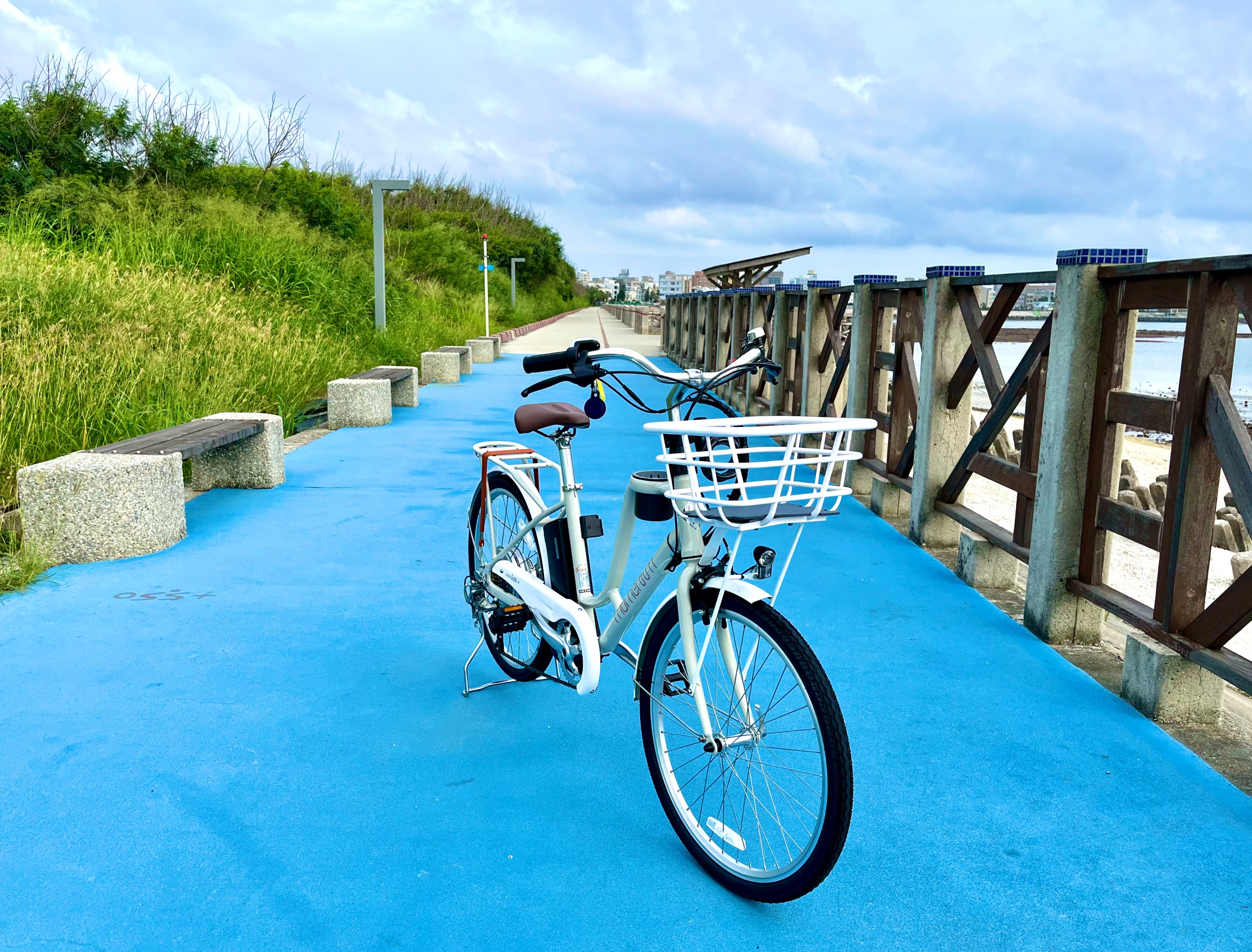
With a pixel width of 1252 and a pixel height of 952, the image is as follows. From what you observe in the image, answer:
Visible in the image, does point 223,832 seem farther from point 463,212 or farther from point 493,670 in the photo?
point 463,212

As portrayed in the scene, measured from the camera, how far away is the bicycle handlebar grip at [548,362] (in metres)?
2.71

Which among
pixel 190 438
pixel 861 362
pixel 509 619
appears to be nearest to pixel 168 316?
pixel 190 438

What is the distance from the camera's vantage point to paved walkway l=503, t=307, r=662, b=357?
84.1ft

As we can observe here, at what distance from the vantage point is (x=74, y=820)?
2746mm

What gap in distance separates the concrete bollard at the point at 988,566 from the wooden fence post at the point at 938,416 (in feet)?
2.48

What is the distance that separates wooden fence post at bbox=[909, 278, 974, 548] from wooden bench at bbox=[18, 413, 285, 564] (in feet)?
13.6

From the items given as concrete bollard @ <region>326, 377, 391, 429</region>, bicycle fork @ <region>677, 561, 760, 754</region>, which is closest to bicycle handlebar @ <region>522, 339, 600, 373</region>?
bicycle fork @ <region>677, 561, 760, 754</region>

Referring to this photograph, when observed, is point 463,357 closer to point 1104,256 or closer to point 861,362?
point 861,362

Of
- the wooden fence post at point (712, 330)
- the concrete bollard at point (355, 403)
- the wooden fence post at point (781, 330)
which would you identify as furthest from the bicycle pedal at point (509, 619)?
the wooden fence post at point (712, 330)

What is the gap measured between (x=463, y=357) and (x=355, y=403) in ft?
25.1

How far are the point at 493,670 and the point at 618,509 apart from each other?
125 inches

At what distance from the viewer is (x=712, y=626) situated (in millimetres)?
2404

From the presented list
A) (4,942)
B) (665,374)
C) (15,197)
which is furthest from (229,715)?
(15,197)

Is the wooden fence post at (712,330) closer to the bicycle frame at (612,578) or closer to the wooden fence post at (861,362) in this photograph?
the wooden fence post at (861,362)
